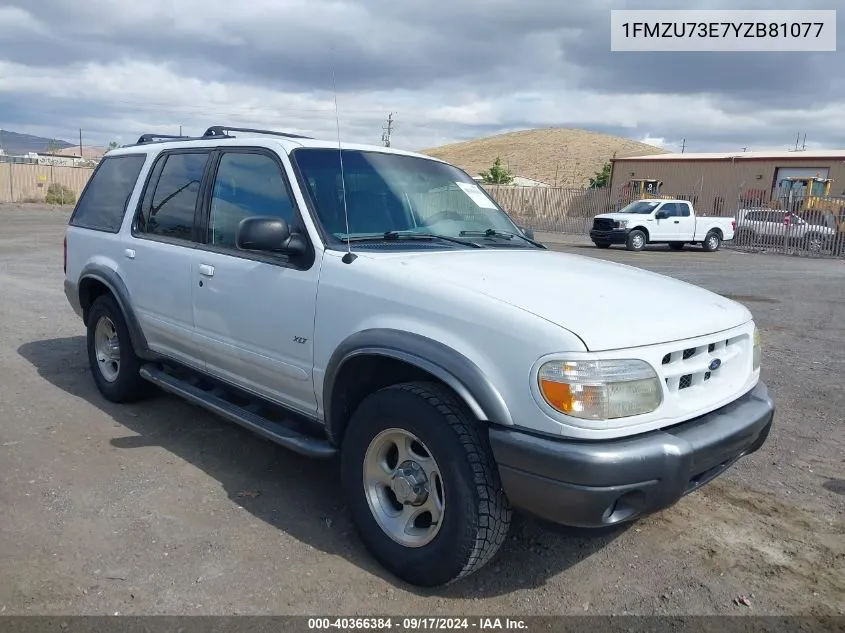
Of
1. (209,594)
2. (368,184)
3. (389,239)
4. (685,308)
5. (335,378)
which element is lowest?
(209,594)

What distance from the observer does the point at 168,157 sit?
4.88m

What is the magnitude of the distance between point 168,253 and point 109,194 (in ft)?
4.40

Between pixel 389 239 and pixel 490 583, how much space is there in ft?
5.85

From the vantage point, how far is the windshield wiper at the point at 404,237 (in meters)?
3.67

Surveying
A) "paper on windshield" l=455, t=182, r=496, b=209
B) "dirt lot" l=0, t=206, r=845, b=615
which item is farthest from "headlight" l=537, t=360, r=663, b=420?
"paper on windshield" l=455, t=182, r=496, b=209

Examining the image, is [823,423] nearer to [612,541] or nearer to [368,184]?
[612,541]

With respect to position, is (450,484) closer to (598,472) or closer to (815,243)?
(598,472)

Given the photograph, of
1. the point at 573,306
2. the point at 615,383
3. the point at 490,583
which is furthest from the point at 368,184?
the point at 490,583

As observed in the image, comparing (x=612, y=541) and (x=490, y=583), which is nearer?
(x=490, y=583)

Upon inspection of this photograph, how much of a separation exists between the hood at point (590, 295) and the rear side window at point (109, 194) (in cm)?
278

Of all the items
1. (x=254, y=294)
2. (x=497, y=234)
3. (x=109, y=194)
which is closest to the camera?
(x=254, y=294)

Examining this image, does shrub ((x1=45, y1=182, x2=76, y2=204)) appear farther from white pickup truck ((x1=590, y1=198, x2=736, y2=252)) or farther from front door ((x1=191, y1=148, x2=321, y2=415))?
front door ((x1=191, y1=148, x2=321, y2=415))

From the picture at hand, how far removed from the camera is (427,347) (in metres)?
2.93

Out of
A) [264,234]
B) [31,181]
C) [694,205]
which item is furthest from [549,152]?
[264,234]
